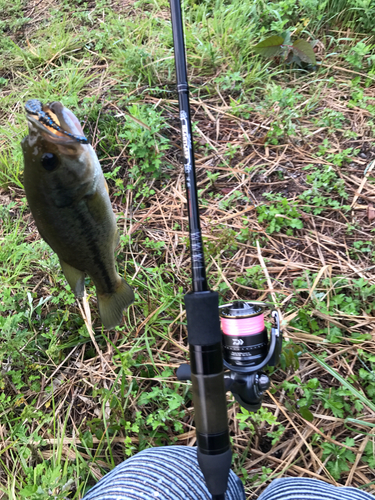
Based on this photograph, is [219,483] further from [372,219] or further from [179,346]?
[372,219]

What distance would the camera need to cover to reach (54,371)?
6.94ft

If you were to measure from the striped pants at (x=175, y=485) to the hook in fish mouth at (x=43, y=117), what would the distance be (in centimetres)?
145

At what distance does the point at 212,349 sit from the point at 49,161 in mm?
913

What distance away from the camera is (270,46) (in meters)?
2.94

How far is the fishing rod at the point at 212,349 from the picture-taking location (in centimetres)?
126

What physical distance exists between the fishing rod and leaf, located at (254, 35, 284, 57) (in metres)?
1.86

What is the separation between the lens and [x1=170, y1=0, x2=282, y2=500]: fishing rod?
1.26 m

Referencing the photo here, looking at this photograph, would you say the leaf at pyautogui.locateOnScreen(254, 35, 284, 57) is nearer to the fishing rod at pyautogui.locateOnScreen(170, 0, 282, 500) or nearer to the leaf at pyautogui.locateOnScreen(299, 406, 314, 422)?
the fishing rod at pyautogui.locateOnScreen(170, 0, 282, 500)

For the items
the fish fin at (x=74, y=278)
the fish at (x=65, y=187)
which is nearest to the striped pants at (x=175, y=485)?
the fish fin at (x=74, y=278)

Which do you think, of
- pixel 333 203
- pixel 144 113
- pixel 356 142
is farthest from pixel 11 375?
pixel 356 142

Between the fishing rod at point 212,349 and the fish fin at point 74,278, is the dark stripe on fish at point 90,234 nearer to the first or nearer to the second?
the fish fin at point 74,278

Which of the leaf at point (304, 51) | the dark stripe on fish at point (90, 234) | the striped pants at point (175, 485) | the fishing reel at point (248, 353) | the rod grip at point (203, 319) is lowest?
the striped pants at point (175, 485)

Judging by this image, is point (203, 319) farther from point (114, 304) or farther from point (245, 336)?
point (114, 304)

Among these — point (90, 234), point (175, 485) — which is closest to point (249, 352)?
point (175, 485)
